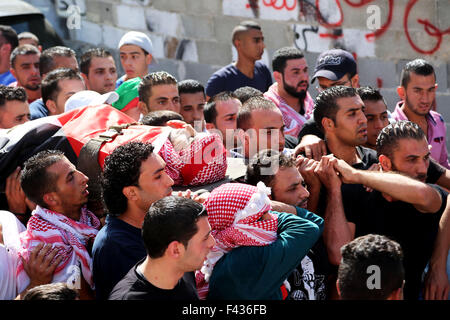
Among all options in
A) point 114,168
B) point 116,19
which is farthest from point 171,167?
point 116,19

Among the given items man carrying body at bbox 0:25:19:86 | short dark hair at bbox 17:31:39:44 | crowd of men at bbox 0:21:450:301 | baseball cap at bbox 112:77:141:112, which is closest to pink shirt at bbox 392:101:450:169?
crowd of men at bbox 0:21:450:301

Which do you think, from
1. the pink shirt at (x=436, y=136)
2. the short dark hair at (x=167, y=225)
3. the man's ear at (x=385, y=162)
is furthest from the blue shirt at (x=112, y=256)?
the pink shirt at (x=436, y=136)

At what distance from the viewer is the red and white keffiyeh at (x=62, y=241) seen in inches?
130

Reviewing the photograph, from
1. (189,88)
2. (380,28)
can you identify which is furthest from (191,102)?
(380,28)

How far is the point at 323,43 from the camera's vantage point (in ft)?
25.3

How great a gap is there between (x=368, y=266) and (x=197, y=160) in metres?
1.24

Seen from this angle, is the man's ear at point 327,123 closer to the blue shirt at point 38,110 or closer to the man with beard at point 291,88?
the man with beard at point 291,88

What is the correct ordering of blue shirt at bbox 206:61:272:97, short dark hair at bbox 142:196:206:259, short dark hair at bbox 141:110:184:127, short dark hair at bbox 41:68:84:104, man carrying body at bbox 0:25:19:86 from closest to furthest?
short dark hair at bbox 142:196:206:259 → short dark hair at bbox 141:110:184:127 → short dark hair at bbox 41:68:84:104 → blue shirt at bbox 206:61:272:97 → man carrying body at bbox 0:25:19:86

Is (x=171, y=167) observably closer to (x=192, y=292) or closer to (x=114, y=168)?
(x=114, y=168)

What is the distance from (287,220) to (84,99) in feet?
6.96

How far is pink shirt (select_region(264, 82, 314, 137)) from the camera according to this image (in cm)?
557

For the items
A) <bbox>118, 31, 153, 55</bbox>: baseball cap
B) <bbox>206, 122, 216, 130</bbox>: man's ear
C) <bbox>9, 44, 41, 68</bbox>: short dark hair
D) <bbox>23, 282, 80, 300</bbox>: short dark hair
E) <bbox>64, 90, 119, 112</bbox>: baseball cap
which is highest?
<bbox>118, 31, 153, 55</bbox>: baseball cap

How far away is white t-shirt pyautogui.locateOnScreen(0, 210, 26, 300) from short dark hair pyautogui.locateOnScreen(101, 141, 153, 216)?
52 centimetres

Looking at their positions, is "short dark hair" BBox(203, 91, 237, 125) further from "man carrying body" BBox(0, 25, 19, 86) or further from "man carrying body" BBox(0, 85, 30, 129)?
"man carrying body" BBox(0, 25, 19, 86)
